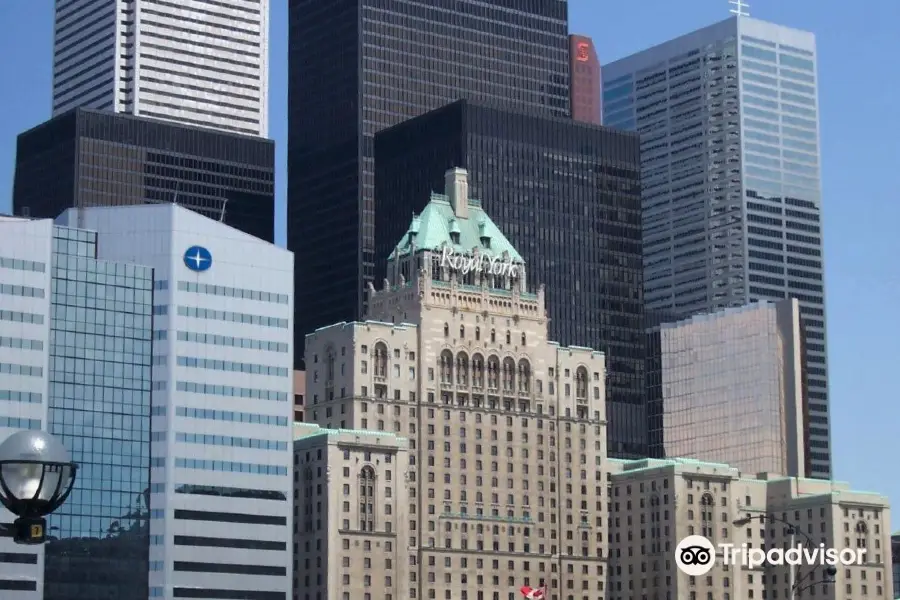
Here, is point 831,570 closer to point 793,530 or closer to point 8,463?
point 793,530

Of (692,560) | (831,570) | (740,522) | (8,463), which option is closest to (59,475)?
(8,463)

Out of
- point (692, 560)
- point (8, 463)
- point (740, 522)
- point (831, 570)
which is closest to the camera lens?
point (8, 463)

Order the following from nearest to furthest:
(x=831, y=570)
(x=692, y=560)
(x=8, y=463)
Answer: (x=8, y=463) → (x=831, y=570) → (x=692, y=560)

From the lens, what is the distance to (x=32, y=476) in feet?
107

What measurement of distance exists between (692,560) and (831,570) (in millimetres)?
29149

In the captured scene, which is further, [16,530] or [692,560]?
[692,560]

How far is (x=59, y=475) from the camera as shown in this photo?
3266 cm

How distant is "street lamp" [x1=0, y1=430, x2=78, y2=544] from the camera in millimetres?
32469

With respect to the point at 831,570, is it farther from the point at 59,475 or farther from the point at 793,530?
the point at 59,475

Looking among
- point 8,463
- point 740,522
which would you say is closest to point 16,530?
point 8,463

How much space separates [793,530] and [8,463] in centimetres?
6116

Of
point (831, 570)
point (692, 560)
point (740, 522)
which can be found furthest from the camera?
point (692, 560)

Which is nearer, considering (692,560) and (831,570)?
(831,570)

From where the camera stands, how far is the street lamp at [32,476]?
107 ft
